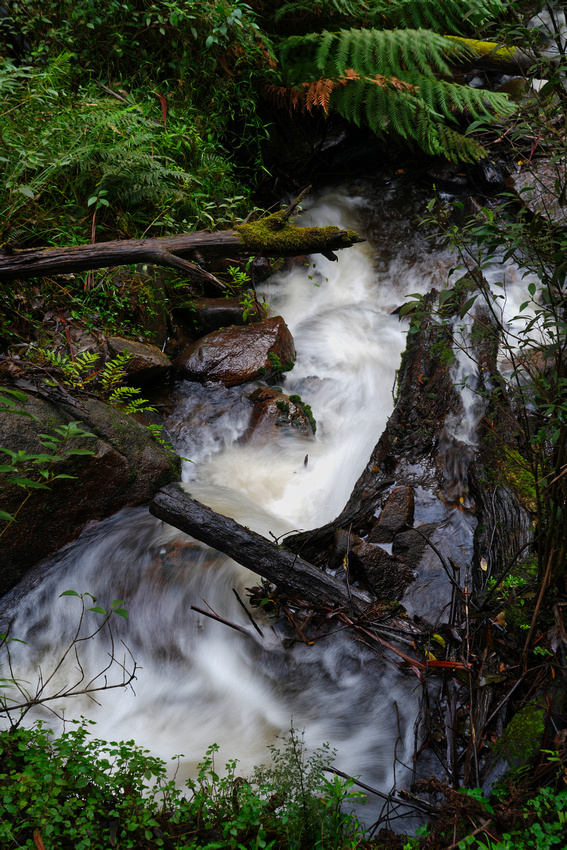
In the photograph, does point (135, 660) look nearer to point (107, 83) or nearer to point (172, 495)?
point (172, 495)

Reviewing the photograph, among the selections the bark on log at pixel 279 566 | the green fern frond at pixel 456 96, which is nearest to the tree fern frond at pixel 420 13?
the green fern frond at pixel 456 96

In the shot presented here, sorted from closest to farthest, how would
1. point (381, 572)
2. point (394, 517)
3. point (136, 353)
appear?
point (381, 572) → point (394, 517) → point (136, 353)

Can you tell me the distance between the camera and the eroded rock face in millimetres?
4730

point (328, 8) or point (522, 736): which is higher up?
point (328, 8)

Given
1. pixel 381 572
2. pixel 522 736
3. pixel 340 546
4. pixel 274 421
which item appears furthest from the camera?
pixel 274 421

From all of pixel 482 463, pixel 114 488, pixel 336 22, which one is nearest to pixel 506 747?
pixel 482 463

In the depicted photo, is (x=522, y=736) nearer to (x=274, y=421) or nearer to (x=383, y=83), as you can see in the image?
(x=274, y=421)

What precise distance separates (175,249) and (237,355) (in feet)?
5.07

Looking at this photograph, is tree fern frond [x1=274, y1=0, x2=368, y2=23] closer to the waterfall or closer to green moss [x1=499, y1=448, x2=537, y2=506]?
the waterfall

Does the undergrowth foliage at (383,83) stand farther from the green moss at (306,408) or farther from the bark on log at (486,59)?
the green moss at (306,408)

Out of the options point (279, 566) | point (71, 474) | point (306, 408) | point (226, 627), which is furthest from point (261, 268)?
point (226, 627)

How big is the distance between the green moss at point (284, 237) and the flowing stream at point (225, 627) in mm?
1597

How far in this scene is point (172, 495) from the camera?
10.2 feet

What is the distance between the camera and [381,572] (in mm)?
2936
